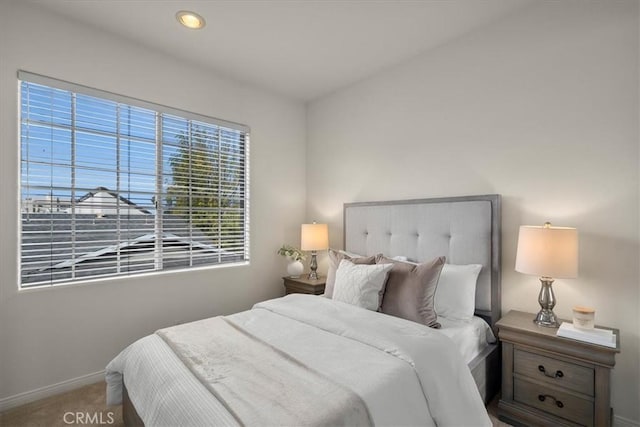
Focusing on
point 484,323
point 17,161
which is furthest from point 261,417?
point 17,161

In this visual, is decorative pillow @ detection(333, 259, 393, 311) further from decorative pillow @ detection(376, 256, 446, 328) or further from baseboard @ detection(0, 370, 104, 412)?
baseboard @ detection(0, 370, 104, 412)

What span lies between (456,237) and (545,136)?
92 centimetres

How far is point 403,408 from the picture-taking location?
4.15 ft

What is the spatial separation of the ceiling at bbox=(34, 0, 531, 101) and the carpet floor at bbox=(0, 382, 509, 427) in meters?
2.76

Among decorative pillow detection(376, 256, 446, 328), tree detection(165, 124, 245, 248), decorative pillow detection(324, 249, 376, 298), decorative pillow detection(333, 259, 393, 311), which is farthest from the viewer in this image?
tree detection(165, 124, 245, 248)

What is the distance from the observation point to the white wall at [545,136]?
1.87 m

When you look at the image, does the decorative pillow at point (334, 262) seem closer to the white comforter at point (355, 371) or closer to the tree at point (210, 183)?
the white comforter at point (355, 371)

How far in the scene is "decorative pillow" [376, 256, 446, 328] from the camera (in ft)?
6.61

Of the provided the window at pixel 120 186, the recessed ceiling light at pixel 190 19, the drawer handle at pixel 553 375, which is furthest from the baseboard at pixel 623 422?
the recessed ceiling light at pixel 190 19

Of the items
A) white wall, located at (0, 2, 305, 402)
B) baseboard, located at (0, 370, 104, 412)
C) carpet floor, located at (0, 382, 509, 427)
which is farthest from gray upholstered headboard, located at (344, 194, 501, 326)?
baseboard, located at (0, 370, 104, 412)

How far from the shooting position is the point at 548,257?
6.01ft

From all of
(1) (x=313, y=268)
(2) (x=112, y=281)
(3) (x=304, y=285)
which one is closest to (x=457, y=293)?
(3) (x=304, y=285)

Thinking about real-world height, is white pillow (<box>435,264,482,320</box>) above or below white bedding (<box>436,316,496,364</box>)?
A: above

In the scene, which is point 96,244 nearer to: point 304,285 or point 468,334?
point 304,285
